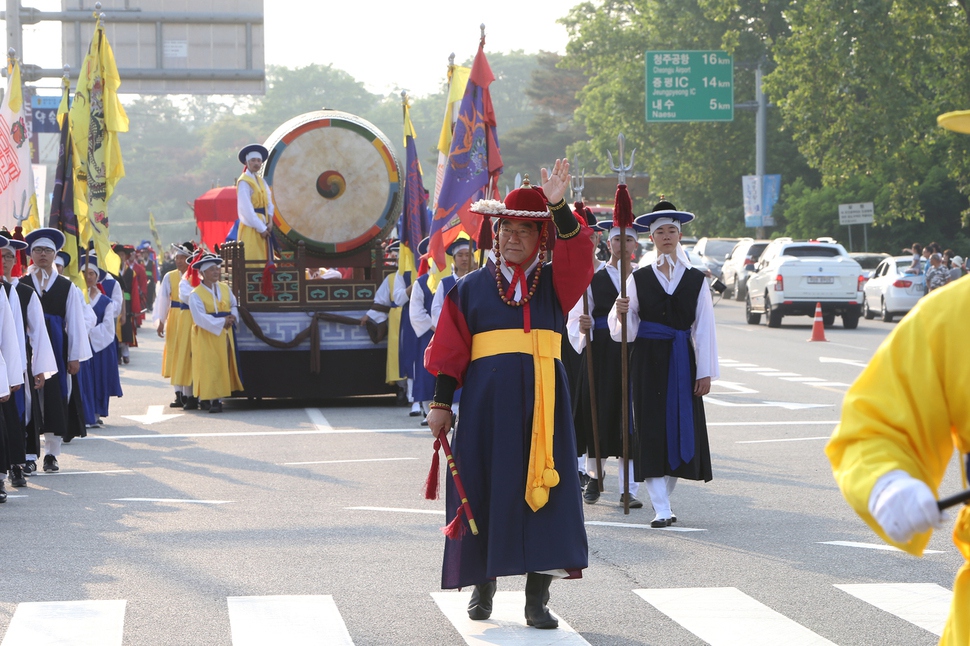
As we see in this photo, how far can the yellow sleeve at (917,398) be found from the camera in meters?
2.96

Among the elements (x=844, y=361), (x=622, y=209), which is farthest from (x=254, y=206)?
Result: (x=844, y=361)

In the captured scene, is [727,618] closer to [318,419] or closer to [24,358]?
[24,358]

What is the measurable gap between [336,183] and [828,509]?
9215 millimetres

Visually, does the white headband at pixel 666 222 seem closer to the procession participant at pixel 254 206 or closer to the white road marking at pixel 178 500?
the white road marking at pixel 178 500

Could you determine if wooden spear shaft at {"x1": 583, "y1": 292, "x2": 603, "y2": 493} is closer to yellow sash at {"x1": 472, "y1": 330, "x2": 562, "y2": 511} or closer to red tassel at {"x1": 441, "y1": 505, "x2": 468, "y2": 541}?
yellow sash at {"x1": 472, "y1": 330, "x2": 562, "y2": 511}

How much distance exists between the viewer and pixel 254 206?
1691cm

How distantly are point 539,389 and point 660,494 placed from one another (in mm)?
2757

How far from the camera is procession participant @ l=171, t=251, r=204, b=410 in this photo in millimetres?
16109

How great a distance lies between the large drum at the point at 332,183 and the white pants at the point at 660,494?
29.0 ft

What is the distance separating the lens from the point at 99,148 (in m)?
15.6

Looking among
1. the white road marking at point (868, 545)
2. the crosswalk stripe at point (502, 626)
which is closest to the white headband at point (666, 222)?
the white road marking at point (868, 545)

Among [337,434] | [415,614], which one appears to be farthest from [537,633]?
[337,434]

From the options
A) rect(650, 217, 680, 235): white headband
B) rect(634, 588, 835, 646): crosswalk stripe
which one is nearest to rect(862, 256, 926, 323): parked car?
rect(650, 217, 680, 235): white headband

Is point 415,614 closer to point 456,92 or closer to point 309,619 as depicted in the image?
point 309,619
